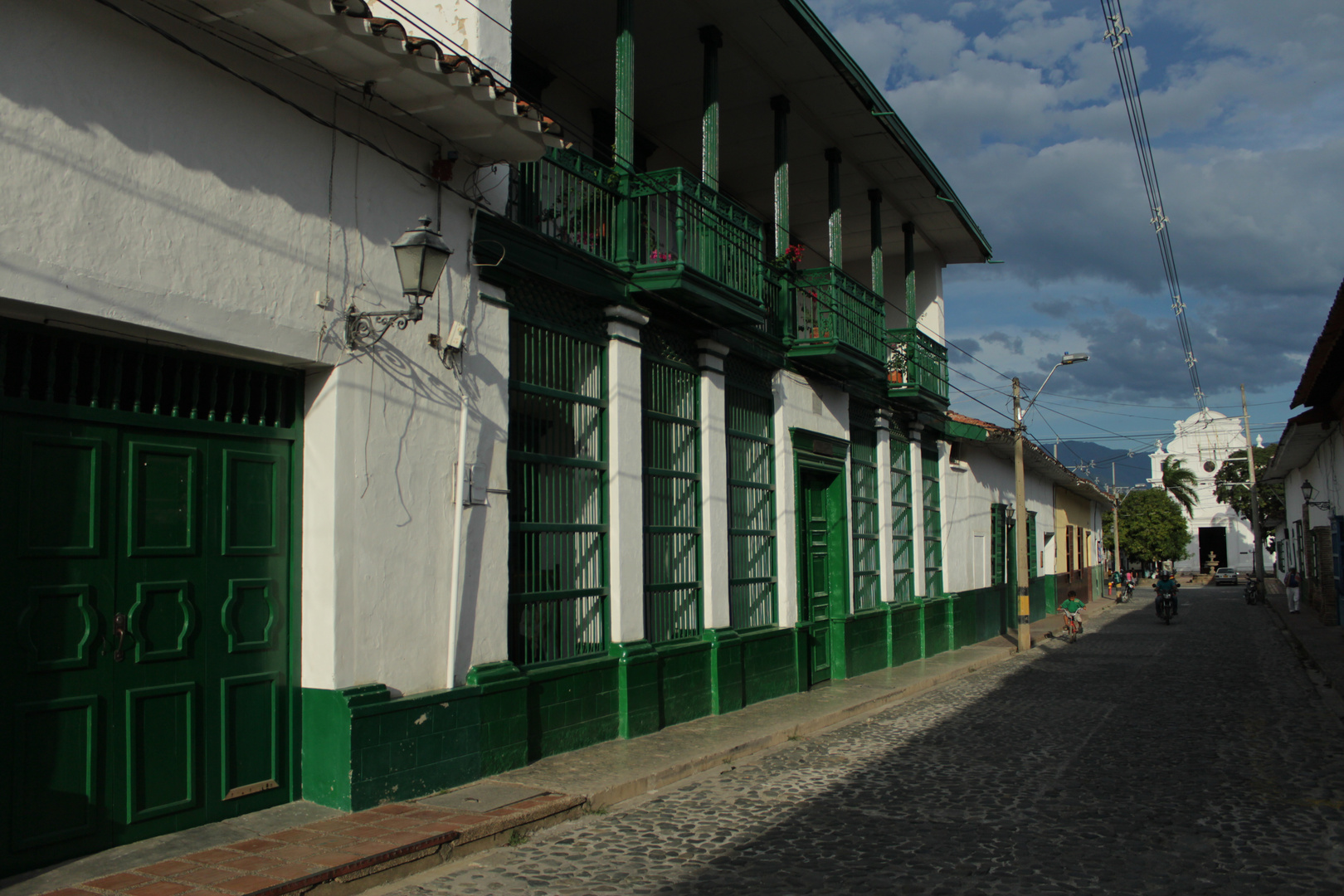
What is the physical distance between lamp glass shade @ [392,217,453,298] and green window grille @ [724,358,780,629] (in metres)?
4.97

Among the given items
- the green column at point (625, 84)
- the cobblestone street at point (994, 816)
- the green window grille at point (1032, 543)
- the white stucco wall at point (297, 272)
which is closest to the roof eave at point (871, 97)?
the green column at point (625, 84)

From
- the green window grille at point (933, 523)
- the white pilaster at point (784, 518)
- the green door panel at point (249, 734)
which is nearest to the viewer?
the green door panel at point (249, 734)

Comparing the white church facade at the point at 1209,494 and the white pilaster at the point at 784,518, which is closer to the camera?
the white pilaster at the point at 784,518

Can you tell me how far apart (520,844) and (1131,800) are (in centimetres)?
388

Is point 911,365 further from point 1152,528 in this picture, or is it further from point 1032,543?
point 1152,528

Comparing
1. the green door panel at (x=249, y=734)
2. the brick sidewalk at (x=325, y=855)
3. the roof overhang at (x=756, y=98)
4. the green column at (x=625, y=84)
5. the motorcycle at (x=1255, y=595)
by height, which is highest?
the roof overhang at (x=756, y=98)

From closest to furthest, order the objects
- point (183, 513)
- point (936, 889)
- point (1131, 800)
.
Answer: point (936, 889), point (183, 513), point (1131, 800)

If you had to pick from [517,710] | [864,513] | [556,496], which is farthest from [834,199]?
[517,710]

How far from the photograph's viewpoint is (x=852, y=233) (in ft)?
56.8

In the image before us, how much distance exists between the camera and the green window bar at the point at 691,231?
30.2 ft

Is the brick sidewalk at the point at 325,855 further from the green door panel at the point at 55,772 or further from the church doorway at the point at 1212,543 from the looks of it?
the church doorway at the point at 1212,543

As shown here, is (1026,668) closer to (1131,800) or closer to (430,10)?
(1131,800)

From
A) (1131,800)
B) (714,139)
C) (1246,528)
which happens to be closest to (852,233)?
(714,139)

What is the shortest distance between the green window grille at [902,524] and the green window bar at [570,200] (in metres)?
8.32
